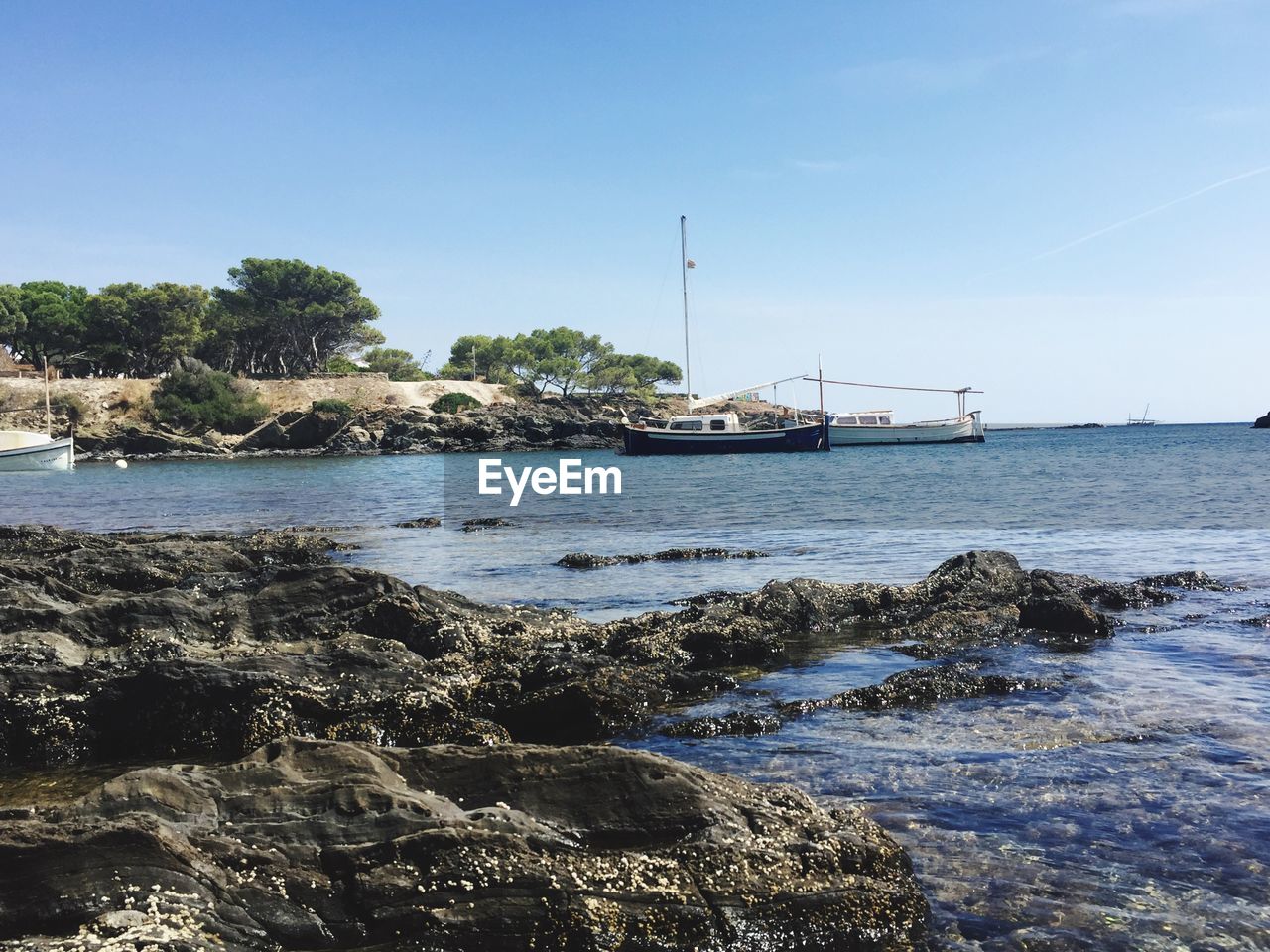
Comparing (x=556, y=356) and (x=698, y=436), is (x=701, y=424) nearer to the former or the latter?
(x=698, y=436)

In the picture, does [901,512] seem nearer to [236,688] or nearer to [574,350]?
[236,688]

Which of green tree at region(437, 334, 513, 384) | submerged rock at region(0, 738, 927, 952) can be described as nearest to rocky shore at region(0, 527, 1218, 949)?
submerged rock at region(0, 738, 927, 952)

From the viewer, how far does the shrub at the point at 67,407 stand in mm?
89000

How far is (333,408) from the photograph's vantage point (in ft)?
329

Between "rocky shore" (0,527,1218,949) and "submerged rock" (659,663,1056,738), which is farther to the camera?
"submerged rock" (659,663,1056,738)

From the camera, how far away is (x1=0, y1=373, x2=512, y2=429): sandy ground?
90188 millimetres

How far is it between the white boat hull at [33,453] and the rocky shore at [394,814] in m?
65.2

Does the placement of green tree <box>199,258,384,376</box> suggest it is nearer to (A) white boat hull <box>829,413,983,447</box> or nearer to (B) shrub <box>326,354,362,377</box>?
(B) shrub <box>326,354,362,377</box>

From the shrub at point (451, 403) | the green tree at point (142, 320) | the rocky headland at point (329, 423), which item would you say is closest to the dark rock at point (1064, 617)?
the rocky headland at point (329, 423)

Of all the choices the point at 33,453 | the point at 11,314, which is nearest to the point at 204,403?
the point at 11,314

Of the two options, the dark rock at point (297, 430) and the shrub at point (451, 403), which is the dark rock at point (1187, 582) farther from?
the shrub at point (451, 403)

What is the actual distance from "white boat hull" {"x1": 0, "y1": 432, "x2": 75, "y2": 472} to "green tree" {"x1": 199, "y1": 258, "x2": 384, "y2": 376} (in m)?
38.8

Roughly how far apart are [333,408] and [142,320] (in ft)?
70.6

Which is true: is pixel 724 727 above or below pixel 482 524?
below
